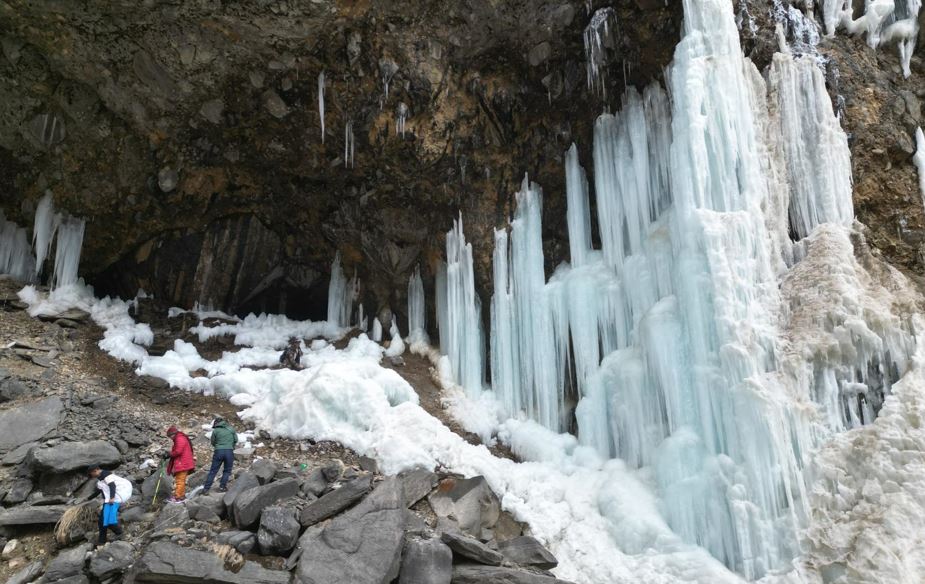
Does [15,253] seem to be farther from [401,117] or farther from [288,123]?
[401,117]

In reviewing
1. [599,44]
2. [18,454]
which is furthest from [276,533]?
[599,44]

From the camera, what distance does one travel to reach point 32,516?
8070mm

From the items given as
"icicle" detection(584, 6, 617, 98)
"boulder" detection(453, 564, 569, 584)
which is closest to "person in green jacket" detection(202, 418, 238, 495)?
"boulder" detection(453, 564, 569, 584)

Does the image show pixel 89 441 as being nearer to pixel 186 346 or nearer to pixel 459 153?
pixel 186 346

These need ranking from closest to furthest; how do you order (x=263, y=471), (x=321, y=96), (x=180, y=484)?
(x=180, y=484), (x=263, y=471), (x=321, y=96)

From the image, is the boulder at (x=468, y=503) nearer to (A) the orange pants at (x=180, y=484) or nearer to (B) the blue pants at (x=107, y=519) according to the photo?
(A) the orange pants at (x=180, y=484)

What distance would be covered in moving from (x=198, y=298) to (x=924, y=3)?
57.8ft

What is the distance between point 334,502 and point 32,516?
405cm

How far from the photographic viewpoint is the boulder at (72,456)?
29.2 ft

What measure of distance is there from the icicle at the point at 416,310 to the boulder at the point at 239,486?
7176 millimetres

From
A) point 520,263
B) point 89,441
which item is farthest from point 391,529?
point 520,263

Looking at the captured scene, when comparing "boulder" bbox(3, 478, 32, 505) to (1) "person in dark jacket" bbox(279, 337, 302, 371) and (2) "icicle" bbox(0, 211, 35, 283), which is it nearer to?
(1) "person in dark jacket" bbox(279, 337, 302, 371)

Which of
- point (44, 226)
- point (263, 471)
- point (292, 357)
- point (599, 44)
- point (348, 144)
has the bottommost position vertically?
point (263, 471)

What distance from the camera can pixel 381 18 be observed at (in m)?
12.2
